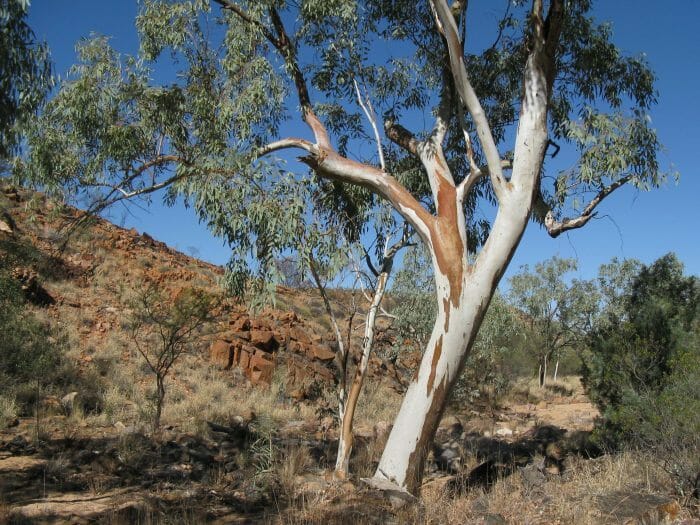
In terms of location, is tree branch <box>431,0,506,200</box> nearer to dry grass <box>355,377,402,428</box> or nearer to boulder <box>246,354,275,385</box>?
dry grass <box>355,377,402,428</box>

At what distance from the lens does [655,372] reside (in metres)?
6.99

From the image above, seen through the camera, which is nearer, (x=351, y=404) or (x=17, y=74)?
(x=17, y=74)

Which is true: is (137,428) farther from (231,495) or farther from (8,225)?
(8,225)

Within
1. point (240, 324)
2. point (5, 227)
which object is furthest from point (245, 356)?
point (5, 227)

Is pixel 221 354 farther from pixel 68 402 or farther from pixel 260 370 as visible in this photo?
pixel 68 402

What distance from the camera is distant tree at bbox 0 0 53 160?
4.41m

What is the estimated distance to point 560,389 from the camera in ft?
71.1

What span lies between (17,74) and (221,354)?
9981mm

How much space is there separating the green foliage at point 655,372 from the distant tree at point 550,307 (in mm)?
13394

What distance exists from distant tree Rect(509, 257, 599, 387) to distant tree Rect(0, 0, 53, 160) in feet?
66.5

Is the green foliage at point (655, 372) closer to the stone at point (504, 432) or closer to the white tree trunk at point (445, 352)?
the white tree trunk at point (445, 352)

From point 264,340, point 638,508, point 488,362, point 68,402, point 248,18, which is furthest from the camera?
point 488,362

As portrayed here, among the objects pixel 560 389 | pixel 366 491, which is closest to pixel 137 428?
pixel 366 491

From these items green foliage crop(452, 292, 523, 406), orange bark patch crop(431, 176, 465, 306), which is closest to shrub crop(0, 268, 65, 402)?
orange bark patch crop(431, 176, 465, 306)
